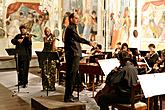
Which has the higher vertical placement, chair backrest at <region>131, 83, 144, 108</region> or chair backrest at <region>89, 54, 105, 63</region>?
chair backrest at <region>89, 54, 105, 63</region>

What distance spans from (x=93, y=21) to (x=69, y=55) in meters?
9.48

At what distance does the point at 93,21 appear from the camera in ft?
51.1

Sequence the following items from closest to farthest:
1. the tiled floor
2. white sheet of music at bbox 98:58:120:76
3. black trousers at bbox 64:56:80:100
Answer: black trousers at bbox 64:56:80:100 → white sheet of music at bbox 98:58:120:76 → the tiled floor

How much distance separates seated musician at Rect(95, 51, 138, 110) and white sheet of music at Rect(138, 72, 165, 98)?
477 millimetres

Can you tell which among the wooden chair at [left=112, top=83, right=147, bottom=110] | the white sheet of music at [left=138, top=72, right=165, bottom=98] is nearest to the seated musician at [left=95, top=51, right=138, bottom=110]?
the wooden chair at [left=112, top=83, right=147, bottom=110]

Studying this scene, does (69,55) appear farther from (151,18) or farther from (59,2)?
(59,2)

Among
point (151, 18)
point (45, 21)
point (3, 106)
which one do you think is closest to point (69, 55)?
point (3, 106)

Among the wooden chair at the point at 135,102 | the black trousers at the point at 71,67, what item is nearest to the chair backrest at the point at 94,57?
the black trousers at the point at 71,67

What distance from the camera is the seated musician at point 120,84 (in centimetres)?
533

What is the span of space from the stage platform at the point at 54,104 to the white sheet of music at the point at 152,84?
2.08 metres

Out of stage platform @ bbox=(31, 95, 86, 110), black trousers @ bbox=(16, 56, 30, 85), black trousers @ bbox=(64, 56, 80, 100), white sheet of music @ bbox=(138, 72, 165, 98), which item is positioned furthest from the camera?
black trousers @ bbox=(16, 56, 30, 85)

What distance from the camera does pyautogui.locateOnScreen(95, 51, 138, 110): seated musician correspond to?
5328mm

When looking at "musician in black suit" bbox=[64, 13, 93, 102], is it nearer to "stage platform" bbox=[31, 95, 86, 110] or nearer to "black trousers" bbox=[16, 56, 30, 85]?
"stage platform" bbox=[31, 95, 86, 110]

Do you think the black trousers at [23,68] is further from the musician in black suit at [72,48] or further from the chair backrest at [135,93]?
the chair backrest at [135,93]
